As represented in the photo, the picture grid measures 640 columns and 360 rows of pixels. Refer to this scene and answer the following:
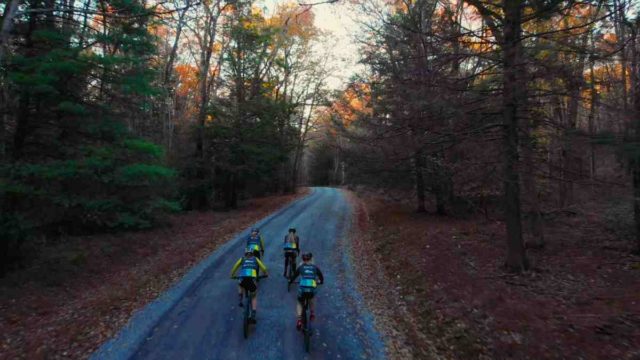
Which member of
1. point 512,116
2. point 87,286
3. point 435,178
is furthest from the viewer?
point 435,178

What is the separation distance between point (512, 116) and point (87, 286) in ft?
42.9

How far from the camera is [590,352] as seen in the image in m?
6.00

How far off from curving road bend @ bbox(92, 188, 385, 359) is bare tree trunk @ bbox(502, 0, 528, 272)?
463cm

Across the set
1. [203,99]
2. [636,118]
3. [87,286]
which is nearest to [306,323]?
[87,286]

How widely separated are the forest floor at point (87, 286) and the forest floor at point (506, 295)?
21.1 feet

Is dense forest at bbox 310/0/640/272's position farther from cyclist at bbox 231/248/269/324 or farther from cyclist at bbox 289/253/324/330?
cyclist at bbox 231/248/269/324

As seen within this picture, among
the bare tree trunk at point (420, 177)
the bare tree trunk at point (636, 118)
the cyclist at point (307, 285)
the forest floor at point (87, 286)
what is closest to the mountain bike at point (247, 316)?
the cyclist at point (307, 285)

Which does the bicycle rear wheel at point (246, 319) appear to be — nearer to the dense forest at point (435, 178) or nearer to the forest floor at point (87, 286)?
the dense forest at point (435, 178)

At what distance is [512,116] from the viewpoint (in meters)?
9.23

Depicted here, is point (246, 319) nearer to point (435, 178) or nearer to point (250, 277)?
point (250, 277)

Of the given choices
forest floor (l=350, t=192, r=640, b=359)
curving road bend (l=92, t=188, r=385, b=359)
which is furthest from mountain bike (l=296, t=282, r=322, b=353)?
forest floor (l=350, t=192, r=640, b=359)

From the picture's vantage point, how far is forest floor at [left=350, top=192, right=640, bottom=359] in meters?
6.61

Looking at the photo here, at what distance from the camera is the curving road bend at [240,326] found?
23.3 ft

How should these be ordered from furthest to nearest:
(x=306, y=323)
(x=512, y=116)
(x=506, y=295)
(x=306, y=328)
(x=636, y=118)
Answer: (x=512, y=116) < (x=636, y=118) < (x=506, y=295) < (x=306, y=323) < (x=306, y=328)
